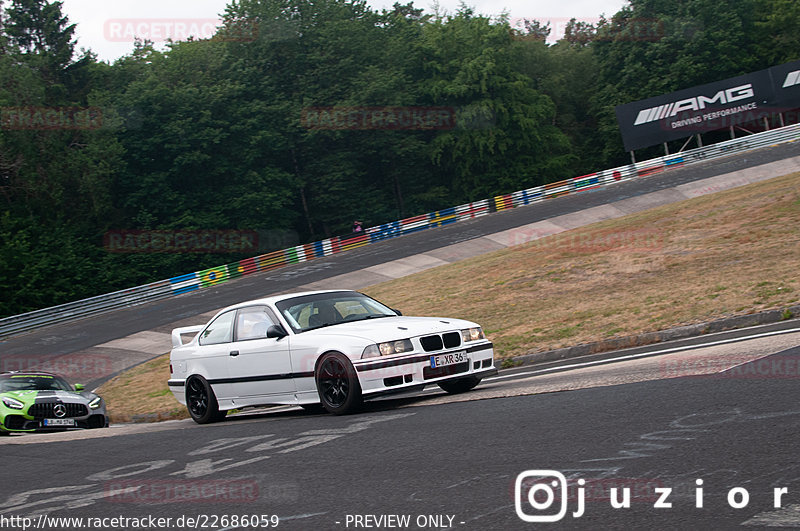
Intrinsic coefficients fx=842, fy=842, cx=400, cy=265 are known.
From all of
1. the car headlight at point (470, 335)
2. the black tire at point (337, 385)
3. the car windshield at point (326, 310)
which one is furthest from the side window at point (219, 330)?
the car headlight at point (470, 335)

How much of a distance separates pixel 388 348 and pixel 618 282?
37.1 ft

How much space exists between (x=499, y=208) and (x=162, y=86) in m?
25.2

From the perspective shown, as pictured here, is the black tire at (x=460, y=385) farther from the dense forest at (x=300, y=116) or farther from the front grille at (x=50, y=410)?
the dense forest at (x=300, y=116)

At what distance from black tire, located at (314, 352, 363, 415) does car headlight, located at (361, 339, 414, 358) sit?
0.80ft

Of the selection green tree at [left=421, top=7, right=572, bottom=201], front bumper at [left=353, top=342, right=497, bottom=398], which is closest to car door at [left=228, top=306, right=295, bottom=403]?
front bumper at [left=353, top=342, right=497, bottom=398]

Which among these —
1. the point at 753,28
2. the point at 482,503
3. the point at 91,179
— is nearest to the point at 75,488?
the point at 482,503

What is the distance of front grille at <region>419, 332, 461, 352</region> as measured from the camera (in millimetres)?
9469

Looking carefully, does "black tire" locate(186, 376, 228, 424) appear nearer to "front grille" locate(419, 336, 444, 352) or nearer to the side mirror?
the side mirror

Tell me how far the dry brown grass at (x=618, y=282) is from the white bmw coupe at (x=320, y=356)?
4.17m

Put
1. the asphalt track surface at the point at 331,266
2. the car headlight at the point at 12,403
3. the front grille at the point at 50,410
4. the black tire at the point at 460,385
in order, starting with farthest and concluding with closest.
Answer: the asphalt track surface at the point at 331,266 < the front grille at the point at 50,410 < the car headlight at the point at 12,403 < the black tire at the point at 460,385

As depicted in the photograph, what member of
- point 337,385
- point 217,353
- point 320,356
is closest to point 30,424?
point 217,353

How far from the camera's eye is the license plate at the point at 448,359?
9.45m

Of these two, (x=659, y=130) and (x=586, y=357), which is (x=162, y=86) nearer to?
(x=659, y=130)

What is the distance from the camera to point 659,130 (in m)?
53.2
